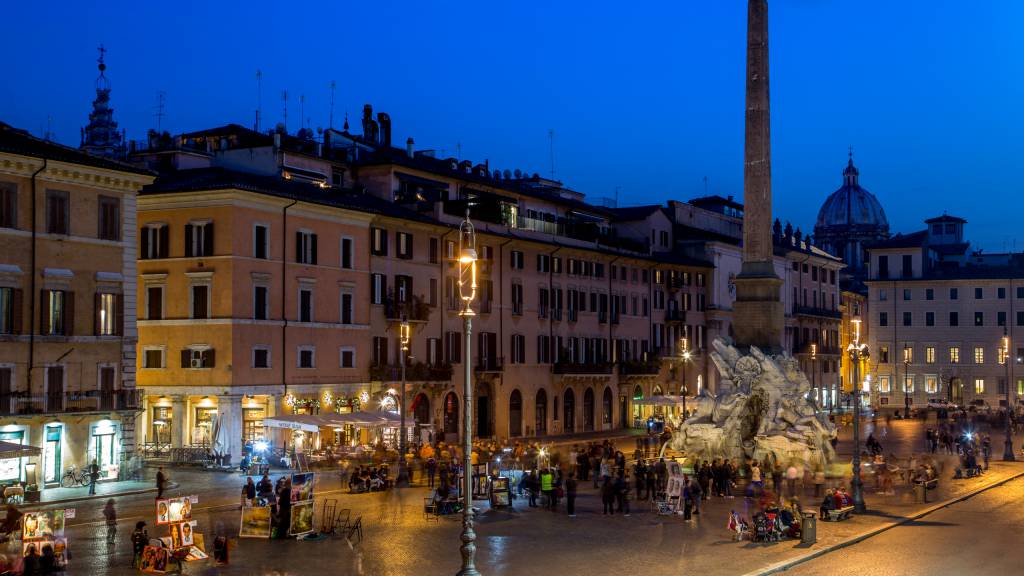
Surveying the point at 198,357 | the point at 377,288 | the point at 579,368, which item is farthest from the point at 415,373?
the point at 579,368

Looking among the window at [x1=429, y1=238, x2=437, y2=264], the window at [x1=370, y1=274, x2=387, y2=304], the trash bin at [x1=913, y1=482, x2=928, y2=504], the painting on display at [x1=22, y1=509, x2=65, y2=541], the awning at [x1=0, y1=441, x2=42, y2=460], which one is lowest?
the trash bin at [x1=913, y1=482, x2=928, y2=504]

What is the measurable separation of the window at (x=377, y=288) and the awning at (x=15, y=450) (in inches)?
907

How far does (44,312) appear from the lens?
4059 centimetres

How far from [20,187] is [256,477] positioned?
12498 mm

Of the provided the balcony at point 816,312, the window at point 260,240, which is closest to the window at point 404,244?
the window at point 260,240

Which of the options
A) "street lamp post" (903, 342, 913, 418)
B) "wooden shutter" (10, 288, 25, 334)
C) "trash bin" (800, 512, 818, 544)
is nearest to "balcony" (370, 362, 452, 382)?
"wooden shutter" (10, 288, 25, 334)

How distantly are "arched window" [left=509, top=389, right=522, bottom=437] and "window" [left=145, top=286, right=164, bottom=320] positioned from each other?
72.3 ft

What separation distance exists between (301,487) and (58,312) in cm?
1569

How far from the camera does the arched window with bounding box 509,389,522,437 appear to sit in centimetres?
6725

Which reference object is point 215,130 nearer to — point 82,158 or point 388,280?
point 388,280

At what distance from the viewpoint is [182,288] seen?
50.4 m

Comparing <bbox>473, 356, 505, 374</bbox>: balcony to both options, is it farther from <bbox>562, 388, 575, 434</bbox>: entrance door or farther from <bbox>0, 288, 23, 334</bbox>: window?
<bbox>0, 288, 23, 334</bbox>: window

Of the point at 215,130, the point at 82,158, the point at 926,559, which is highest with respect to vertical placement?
the point at 215,130

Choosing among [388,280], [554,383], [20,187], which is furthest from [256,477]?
[554,383]
